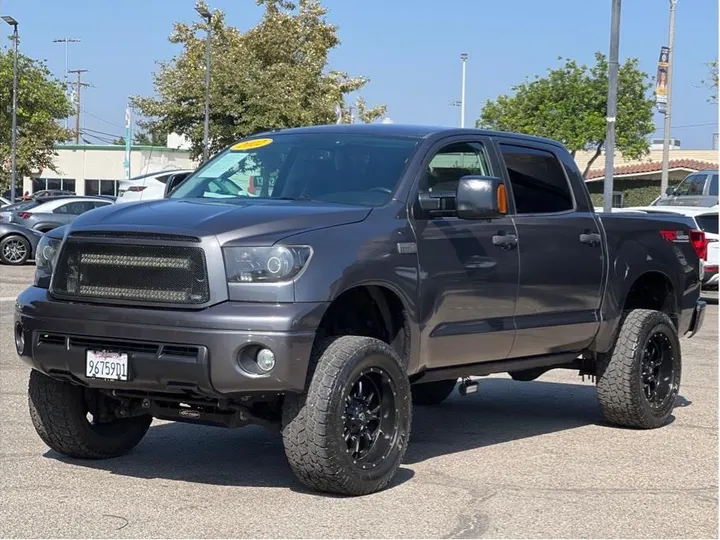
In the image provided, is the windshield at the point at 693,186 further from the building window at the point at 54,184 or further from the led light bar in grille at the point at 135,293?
the building window at the point at 54,184

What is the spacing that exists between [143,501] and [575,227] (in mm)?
3495

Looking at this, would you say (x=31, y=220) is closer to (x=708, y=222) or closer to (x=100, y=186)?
(x=708, y=222)

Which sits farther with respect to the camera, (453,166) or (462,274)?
(453,166)

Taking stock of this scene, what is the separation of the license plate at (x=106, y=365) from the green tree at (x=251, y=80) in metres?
43.5

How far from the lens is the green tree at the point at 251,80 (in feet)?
165

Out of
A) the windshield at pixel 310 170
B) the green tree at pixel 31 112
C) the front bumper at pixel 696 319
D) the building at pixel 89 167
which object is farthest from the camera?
the building at pixel 89 167

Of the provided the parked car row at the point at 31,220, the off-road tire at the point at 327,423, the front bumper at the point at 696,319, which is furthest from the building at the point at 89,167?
the off-road tire at the point at 327,423

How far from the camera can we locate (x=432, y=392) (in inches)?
377

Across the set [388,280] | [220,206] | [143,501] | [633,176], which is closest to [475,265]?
[388,280]

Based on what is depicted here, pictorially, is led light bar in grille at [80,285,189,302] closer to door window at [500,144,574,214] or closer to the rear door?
the rear door

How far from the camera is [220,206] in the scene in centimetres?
671

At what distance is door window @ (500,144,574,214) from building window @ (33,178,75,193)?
78.7 m

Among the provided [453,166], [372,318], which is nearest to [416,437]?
[372,318]

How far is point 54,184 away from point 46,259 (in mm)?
82370
